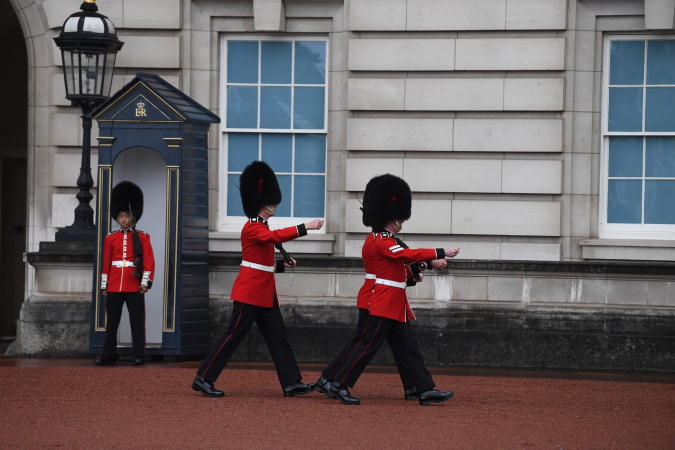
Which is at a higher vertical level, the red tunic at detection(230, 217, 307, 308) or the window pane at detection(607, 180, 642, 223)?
the window pane at detection(607, 180, 642, 223)

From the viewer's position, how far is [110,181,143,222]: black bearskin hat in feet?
31.0

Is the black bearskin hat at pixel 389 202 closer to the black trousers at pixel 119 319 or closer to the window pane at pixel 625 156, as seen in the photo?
the black trousers at pixel 119 319

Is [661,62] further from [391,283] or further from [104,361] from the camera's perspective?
[104,361]

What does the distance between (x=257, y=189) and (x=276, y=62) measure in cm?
310

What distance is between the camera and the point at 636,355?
30.9 feet

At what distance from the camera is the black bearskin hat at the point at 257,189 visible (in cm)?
762

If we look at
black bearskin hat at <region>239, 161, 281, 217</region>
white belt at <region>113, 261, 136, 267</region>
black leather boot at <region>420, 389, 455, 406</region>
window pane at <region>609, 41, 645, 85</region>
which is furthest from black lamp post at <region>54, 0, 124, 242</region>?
window pane at <region>609, 41, 645, 85</region>

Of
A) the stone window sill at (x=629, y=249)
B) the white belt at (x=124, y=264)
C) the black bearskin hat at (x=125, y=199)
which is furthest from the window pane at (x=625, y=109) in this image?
the white belt at (x=124, y=264)

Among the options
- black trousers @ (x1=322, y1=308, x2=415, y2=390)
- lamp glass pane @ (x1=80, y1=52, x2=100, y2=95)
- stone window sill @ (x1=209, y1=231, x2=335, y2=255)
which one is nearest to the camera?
black trousers @ (x1=322, y1=308, x2=415, y2=390)

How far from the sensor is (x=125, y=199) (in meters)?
9.48

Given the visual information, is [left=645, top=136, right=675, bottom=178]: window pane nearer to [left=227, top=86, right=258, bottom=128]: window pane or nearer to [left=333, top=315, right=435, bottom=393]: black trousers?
[left=227, top=86, right=258, bottom=128]: window pane

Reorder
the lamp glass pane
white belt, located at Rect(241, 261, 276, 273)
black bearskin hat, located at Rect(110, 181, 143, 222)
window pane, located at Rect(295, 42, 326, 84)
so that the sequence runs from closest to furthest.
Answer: white belt, located at Rect(241, 261, 276, 273), black bearskin hat, located at Rect(110, 181, 143, 222), the lamp glass pane, window pane, located at Rect(295, 42, 326, 84)

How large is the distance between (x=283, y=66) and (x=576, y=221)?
3.03 m

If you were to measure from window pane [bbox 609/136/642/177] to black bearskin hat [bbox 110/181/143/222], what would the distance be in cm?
419
